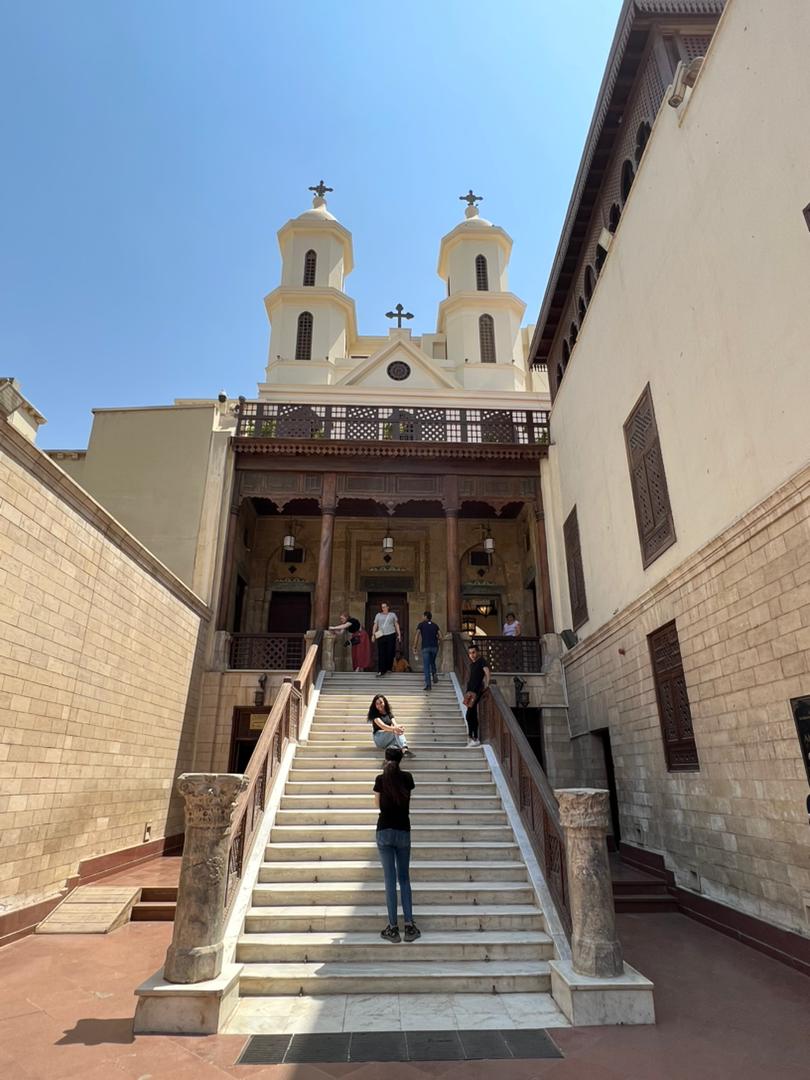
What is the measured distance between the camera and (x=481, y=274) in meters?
24.1

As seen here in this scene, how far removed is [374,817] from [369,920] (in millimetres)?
1595

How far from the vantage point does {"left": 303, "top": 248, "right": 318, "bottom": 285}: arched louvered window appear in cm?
2348

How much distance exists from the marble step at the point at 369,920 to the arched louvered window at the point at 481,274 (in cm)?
2234

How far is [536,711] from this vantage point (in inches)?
495

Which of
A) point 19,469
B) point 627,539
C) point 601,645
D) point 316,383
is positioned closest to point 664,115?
point 627,539

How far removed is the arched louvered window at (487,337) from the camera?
22.6 meters

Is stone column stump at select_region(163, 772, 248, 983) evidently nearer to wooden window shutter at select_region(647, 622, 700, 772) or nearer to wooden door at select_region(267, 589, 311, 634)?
wooden window shutter at select_region(647, 622, 700, 772)

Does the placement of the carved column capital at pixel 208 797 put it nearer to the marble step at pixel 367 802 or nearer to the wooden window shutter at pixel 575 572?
the marble step at pixel 367 802

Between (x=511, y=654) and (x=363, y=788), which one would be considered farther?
(x=511, y=654)

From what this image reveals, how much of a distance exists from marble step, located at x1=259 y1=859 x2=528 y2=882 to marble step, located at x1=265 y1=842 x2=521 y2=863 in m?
0.11

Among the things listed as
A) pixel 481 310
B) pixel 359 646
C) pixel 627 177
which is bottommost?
pixel 359 646

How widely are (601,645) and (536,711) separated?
270 cm

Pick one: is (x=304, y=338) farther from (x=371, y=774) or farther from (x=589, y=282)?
(x=371, y=774)

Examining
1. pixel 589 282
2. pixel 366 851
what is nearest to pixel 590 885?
pixel 366 851
